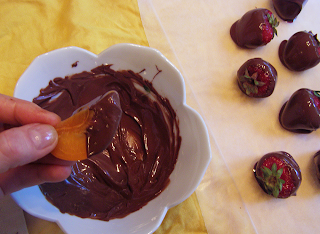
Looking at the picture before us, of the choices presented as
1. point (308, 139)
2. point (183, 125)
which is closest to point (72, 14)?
point (183, 125)

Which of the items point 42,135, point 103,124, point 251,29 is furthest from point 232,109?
point 42,135

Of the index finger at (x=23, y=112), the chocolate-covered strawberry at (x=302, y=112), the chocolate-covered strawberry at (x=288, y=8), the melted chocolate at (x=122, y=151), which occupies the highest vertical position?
the index finger at (x=23, y=112)

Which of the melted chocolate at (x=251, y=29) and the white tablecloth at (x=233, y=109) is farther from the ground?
the melted chocolate at (x=251, y=29)

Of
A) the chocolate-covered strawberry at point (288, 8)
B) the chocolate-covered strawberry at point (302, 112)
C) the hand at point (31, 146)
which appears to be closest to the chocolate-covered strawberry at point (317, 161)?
the chocolate-covered strawberry at point (302, 112)

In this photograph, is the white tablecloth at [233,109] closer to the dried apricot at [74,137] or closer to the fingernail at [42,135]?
the dried apricot at [74,137]

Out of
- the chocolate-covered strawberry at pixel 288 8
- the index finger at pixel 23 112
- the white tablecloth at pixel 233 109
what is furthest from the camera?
the chocolate-covered strawberry at pixel 288 8

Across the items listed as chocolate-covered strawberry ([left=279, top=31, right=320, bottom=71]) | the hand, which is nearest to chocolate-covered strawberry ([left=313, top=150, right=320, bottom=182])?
chocolate-covered strawberry ([left=279, top=31, right=320, bottom=71])

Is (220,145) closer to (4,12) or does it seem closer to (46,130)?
(46,130)

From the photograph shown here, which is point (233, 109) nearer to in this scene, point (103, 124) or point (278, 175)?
point (278, 175)
